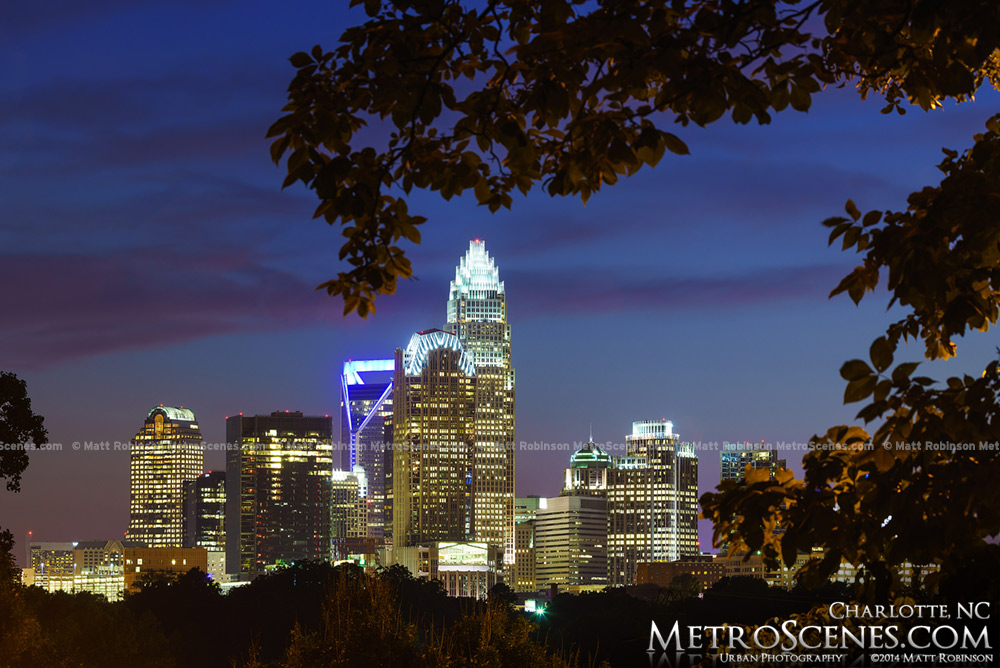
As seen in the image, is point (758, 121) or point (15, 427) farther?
point (15, 427)

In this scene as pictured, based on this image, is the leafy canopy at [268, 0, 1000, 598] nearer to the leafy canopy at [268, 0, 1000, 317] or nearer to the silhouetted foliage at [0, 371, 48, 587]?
the leafy canopy at [268, 0, 1000, 317]

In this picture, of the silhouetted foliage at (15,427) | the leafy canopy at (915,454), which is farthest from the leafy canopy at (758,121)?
the silhouetted foliage at (15,427)

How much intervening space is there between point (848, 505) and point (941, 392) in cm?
62

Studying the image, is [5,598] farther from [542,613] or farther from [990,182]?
Result: [542,613]

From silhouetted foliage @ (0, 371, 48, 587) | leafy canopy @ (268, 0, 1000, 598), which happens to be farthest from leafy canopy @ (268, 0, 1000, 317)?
silhouetted foliage @ (0, 371, 48, 587)

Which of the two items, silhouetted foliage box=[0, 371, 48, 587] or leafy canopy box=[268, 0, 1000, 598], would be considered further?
silhouetted foliage box=[0, 371, 48, 587]

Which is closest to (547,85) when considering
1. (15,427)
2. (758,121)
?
(758,121)

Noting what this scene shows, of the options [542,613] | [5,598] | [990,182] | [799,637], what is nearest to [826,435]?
[990,182]

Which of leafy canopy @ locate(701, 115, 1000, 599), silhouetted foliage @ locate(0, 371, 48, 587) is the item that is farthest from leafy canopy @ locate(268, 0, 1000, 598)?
silhouetted foliage @ locate(0, 371, 48, 587)

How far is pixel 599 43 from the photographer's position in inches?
202

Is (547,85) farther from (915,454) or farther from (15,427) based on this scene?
(15,427)

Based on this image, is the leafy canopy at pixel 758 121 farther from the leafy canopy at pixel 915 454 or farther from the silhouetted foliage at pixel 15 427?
the silhouetted foliage at pixel 15 427

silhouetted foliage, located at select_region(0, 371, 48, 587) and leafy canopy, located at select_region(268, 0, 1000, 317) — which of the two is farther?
silhouetted foliage, located at select_region(0, 371, 48, 587)

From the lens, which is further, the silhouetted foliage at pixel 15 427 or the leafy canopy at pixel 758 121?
the silhouetted foliage at pixel 15 427
